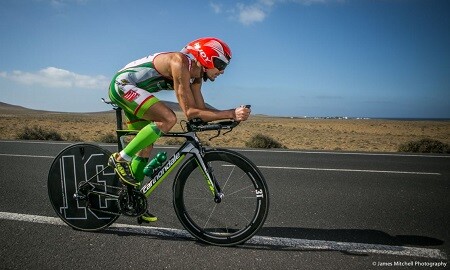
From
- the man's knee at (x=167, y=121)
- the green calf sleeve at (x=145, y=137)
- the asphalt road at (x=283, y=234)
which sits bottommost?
the asphalt road at (x=283, y=234)

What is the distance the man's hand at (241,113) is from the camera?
2498 millimetres

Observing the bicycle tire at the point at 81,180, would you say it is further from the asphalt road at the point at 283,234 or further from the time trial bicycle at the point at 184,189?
the asphalt road at the point at 283,234

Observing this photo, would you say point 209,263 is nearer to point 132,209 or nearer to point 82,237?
point 132,209

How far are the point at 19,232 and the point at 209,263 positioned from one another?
2.00 m

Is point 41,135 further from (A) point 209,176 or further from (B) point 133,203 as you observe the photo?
(A) point 209,176

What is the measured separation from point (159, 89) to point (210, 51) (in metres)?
0.74

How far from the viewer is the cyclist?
8.66 ft

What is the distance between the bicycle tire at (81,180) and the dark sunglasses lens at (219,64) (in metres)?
1.43

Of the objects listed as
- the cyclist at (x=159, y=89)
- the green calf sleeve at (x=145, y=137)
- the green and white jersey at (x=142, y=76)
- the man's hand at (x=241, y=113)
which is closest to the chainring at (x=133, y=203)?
the cyclist at (x=159, y=89)

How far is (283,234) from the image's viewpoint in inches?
119

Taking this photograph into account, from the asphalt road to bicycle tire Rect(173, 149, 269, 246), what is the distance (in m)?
0.13

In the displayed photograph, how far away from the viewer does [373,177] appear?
602cm

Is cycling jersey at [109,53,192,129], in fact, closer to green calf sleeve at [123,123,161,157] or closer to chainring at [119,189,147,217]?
green calf sleeve at [123,123,161,157]

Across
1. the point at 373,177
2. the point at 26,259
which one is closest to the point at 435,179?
the point at 373,177
